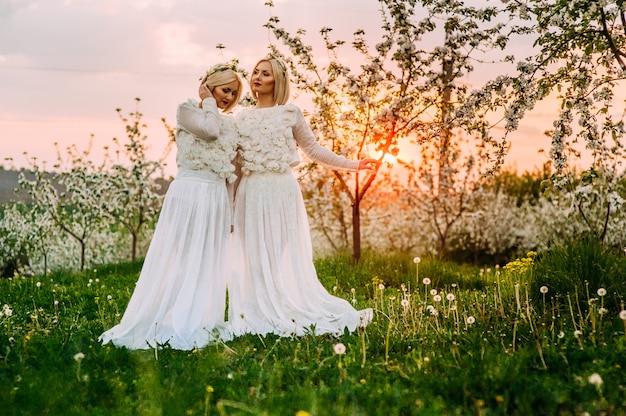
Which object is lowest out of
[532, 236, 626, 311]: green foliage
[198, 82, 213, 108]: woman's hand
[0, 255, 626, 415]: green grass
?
[0, 255, 626, 415]: green grass

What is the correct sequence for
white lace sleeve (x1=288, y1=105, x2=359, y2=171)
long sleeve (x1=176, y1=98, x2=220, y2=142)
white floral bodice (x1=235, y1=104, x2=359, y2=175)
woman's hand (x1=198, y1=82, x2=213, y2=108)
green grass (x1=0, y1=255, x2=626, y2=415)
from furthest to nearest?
white lace sleeve (x1=288, y1=105, x2=359, y2=171) → white floral bodice (x1=235, y1=104, x2=359, y2=175) → woman's hand (x1=198, y1=82, x2=213, y2=108) → long sleeve (x1=176, y1=98, x2=220, y2=142) → green grass (x1=0, y1=255, x2=626, y2=415)

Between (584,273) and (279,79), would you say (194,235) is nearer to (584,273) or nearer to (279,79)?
(279,79)

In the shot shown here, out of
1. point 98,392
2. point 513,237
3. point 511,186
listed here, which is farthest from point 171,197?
point 511,186

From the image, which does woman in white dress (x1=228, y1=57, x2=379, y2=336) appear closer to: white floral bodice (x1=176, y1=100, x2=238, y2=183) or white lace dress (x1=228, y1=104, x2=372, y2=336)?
white lace dress (x1=228, y1=104, x2=372, y2=336)

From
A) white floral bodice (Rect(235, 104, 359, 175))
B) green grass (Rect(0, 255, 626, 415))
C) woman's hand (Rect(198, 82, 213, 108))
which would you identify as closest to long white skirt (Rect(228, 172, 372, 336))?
white floral bodice (Rect(235, 104, 359, 175))

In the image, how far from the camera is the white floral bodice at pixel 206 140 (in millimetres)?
4891

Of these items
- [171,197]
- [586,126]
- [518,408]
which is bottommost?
[518,408]

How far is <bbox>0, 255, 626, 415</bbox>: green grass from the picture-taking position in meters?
3.15

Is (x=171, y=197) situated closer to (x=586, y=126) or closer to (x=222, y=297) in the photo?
(x=222, y=297)

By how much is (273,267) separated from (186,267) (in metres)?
0.75

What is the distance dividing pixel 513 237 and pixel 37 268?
9.91 meters

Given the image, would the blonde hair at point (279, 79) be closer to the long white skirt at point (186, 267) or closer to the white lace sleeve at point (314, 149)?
the white lace sleeve at point (314, 149)

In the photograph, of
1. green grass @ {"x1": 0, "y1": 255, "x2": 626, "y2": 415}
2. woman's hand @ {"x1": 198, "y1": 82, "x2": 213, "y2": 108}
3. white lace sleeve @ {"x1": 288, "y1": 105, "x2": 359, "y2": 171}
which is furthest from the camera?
white lace sleeve @ {"x1": 288, "y1": 105, "x2": 359, "y2": 171}

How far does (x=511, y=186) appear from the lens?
1625 centimetres
